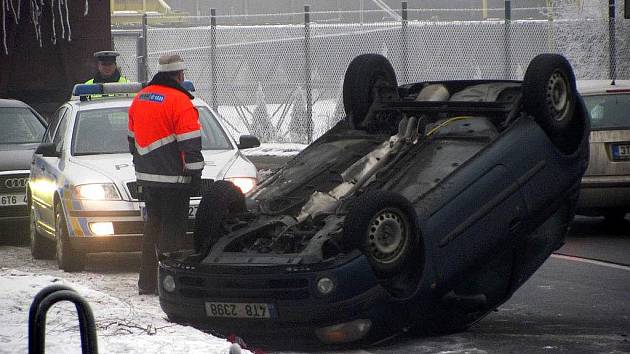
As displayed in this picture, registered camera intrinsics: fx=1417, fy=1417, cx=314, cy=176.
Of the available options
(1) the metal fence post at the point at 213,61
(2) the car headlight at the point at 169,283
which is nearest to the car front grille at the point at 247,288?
(2) the car headlight at the point at 169,283

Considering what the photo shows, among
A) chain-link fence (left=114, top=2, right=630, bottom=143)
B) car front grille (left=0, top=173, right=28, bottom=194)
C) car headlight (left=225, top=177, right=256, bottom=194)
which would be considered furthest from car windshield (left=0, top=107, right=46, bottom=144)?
chain-link fence (left=114, top=2, right=630, bottom=143)

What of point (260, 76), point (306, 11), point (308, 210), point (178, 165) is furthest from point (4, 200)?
point (260, 76)

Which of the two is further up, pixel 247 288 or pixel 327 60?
pixel 327 60

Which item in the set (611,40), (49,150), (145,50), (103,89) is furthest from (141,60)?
(49,150)

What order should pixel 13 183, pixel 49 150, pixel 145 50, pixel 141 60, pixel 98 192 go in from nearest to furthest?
pixel 98 192, pixel 49 150, pixel 13 183, pixel 141 60, pixel 145 50

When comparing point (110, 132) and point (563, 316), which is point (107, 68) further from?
point (563, 316)

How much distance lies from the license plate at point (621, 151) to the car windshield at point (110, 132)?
369 centimetres

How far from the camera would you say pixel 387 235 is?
798cm

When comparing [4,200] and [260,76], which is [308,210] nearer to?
[4,200]

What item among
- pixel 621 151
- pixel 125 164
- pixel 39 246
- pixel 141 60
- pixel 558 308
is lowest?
pixel 39 246

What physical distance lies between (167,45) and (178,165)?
1496cm

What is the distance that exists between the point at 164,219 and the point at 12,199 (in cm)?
427

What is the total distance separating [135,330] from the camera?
7.71 meters

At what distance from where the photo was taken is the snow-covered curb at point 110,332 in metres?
7.16
